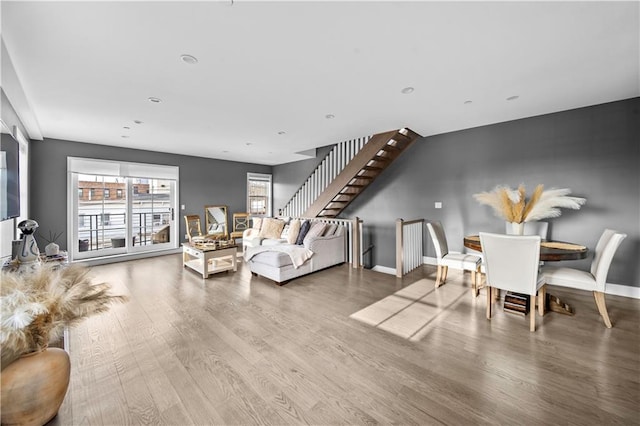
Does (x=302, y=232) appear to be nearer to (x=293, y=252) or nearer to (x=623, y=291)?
(x=293, y=252)

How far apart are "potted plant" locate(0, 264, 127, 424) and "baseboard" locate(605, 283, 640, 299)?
5536 mm

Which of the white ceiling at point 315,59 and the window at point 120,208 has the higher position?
the white ceiling at point 315,59

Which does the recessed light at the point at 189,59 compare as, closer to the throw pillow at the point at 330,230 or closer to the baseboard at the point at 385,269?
the throw pillow at the point at 330,230

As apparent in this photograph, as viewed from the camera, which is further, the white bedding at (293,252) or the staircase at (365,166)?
the staircase at (365,166)

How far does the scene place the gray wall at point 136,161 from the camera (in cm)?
473

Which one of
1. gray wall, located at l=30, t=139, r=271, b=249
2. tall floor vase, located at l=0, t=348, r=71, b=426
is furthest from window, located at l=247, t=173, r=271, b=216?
tall floor vase, located at l=0, t=348, r=71, b=426

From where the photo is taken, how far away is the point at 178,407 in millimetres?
1582

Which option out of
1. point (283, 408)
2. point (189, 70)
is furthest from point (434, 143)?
point (283, 408)

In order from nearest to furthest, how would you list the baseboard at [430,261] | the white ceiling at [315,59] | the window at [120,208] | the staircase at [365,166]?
the white ceiling at [315,59] → the staircase at [365,166] → the baseboard at [430,261] → the window at [120,208]

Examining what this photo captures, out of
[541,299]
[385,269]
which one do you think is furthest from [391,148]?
[541,299]

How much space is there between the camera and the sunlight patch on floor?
2571 millimetres

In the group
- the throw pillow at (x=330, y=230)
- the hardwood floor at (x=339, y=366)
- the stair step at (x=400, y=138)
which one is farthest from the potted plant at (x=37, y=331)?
the stair step at (x=400, y=138)

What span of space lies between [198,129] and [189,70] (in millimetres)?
2067

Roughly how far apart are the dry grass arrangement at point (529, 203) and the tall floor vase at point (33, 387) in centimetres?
393
